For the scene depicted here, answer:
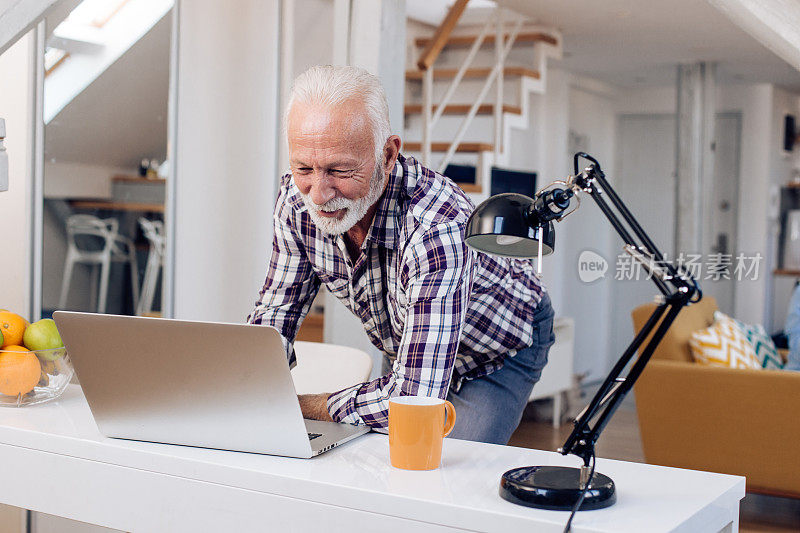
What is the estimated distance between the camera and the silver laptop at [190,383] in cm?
119

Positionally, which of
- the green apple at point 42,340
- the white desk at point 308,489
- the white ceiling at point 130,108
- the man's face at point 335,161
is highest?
the white ceiling at point 130,108

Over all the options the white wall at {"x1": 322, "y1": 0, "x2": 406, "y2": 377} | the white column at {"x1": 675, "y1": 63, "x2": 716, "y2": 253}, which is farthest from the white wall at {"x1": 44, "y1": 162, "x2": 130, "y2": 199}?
the white column at {"x1": 675, "y1": 63, "x2": 716, "y2": 253}

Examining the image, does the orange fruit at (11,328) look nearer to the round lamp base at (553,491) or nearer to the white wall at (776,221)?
the round lamp base at (553,491)

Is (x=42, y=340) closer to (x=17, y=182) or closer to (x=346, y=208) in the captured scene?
(x=346, y=208)

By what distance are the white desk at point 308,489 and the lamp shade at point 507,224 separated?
12.3 inches

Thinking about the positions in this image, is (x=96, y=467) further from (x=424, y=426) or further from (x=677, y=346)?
(x=677, y=346)

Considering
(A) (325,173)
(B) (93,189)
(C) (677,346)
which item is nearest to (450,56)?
(C) (677,346)

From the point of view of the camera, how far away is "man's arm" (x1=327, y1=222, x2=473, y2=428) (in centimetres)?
143

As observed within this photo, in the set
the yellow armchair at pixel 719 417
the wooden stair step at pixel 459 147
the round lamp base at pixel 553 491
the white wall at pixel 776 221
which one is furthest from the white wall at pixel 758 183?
the round lamp base at pixel 553 491

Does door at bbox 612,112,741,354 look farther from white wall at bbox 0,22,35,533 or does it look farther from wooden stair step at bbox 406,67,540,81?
white wall at bbox 0,22,35,533

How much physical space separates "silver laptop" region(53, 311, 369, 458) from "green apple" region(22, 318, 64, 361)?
0.32 m

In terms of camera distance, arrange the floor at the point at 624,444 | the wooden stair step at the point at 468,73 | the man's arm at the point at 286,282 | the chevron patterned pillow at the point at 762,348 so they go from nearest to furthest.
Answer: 1. the man's arm at the point at 286,282
2. the floor at the point at 624,444
3. the chevron patterned pillow at the point at 762,348
4. the wooden stair step at the point at 468,73

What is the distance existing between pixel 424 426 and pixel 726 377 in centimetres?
271

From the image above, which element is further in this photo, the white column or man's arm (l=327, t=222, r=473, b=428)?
the white column
